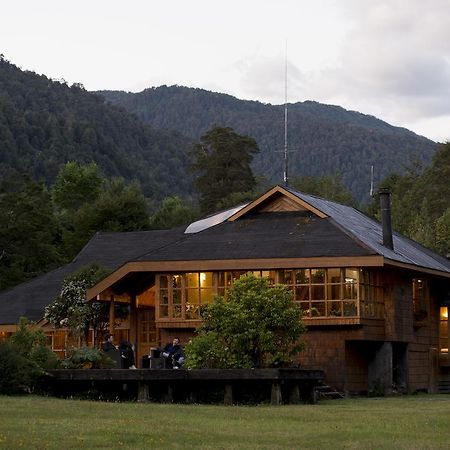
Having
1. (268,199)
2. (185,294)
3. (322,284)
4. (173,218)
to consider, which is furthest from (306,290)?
(173,218)

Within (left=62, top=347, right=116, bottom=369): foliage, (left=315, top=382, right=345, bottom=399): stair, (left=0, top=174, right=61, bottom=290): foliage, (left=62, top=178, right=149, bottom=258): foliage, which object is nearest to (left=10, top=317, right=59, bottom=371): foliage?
(left=62, top=347, right=116, bottom=369): foliage

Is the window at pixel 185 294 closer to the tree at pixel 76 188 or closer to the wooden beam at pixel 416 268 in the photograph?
the wooden beam at pixel 416 268

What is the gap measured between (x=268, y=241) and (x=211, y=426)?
1870 cm

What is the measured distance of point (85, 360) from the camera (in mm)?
32375

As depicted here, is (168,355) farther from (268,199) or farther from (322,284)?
(268,199)

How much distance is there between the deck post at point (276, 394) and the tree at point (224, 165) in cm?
8699

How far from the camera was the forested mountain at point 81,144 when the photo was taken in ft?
509

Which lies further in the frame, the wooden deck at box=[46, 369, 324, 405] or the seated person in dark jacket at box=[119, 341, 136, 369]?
the seated person in dark jacket at box=[119, 341, 136, 369]

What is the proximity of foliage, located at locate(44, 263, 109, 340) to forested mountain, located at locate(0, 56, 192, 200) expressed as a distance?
9687 cm

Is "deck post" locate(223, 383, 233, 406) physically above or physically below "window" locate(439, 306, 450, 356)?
below

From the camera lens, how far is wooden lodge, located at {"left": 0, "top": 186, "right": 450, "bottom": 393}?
37969 mm

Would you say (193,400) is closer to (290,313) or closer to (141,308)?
(290,313)

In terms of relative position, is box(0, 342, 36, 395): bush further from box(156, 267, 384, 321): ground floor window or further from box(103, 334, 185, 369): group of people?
box(156, 267, 384, 321): ground floor window

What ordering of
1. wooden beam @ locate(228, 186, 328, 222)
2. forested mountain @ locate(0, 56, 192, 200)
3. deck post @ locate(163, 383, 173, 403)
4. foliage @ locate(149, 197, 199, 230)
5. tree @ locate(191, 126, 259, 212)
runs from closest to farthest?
deck post @ locate(163, 383, 173, 403), wooden beam @ locate(228, 186, 328, 222), foliage @ locate(149, 197, 199, 230), tree @ locate(191, 126, 259, 212), forested mountain @ locate(0, 56, 192, 200)
